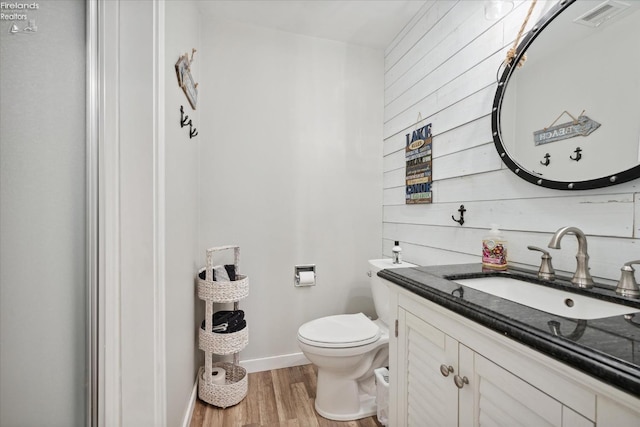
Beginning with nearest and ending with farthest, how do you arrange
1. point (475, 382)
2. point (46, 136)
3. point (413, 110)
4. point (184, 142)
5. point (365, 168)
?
point (475, 382) → point (46, 136) → point (184, 142) → point (413, 110) → point (365, 168)

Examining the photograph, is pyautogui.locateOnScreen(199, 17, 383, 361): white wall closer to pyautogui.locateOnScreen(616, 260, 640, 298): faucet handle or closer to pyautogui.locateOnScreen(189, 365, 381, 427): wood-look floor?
pyautogui.locateOnScreen(189, 365, 381, 427): wood-look floor

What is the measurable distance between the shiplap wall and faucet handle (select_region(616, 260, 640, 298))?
128 mm

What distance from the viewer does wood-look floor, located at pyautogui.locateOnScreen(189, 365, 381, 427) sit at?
5.08 ft

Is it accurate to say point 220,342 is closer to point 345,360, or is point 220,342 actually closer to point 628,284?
point 345,360

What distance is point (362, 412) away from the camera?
1615mm

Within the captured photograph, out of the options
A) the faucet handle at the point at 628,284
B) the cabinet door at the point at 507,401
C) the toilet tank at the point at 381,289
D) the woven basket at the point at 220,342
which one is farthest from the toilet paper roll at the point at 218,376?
the faucet handle at the point at 628,284

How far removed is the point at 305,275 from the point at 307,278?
0.08 ft

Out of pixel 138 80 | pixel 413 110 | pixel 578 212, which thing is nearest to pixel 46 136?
pixel 138 80

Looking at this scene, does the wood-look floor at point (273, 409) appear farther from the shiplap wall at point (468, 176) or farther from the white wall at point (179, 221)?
the shiplap wall at point (468, 176)

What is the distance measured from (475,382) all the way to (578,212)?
700mm

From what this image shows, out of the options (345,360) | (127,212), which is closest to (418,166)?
(345,360)

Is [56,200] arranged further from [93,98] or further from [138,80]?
[138,80]

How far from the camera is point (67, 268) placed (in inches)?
34.5

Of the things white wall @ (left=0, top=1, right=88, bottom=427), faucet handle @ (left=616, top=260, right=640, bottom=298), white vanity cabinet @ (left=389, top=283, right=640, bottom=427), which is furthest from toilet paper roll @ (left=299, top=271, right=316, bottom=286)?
faucet handle @ (left=616, top=260, right=640, bottom=298)
